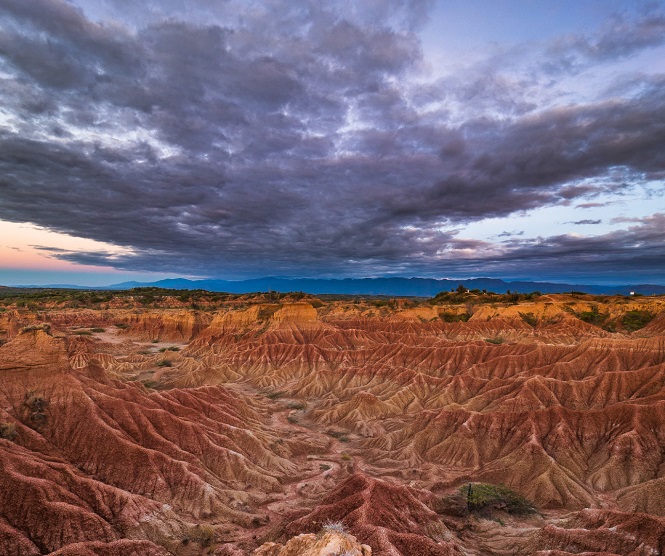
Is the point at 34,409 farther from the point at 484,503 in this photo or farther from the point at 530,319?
the point at 530,319

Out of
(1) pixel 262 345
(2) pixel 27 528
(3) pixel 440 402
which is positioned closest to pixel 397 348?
(3) pixel 440 402

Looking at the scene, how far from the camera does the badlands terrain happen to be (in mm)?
24734

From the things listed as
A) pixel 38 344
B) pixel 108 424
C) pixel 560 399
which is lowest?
pixel 560 399

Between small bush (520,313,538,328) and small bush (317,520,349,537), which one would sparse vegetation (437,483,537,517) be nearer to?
small bush (317,520,349,537)

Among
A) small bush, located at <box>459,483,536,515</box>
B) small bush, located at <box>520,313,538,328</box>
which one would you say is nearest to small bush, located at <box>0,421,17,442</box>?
small bush, located at <box>459,483,536,515</box>

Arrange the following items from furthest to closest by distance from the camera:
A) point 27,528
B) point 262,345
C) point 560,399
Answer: point 262,345 < point 560,399 < point 27,528

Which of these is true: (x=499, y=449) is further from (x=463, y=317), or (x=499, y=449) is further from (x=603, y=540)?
(x=463, y=317)

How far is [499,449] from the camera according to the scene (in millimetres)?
47188

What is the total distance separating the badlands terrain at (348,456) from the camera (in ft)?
81.1

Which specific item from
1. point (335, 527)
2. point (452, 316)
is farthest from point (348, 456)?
point (452, 316)

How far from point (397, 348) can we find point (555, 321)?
59.6 m

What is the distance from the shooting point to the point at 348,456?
4994 centimetres

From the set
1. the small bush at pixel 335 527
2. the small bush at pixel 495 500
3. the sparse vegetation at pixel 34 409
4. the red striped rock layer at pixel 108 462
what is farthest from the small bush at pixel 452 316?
the sparse vegetation at pixel 34 409

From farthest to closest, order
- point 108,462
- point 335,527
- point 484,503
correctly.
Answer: point 484,503
point 108,462
point 335,527
